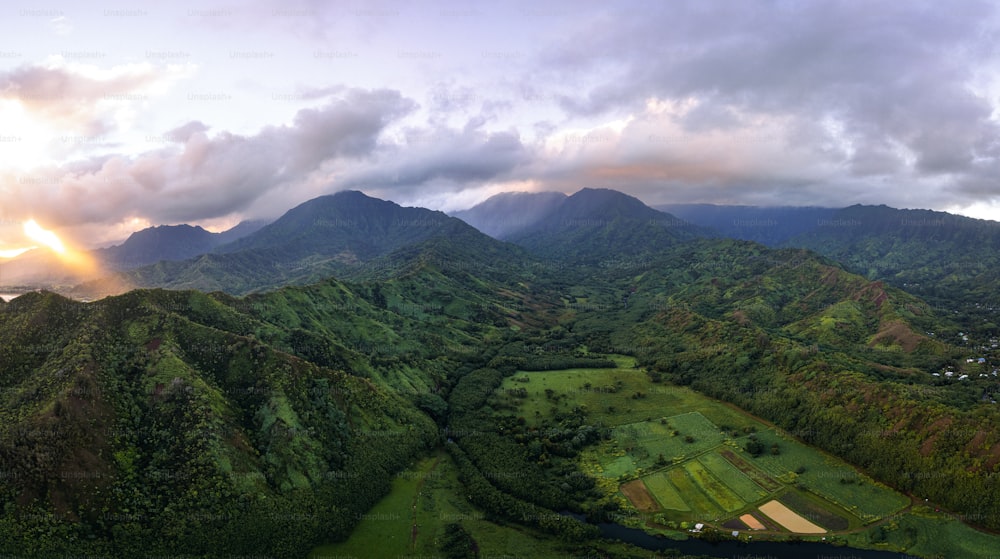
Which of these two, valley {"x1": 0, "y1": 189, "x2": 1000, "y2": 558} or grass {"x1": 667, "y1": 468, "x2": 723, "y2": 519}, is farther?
grass {"x1": 667, "y1": 468, "x2": 723, "y2": 519}

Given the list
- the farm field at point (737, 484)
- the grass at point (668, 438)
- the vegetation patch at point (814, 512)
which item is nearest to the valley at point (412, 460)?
the vegetation patch at point (814, 512)

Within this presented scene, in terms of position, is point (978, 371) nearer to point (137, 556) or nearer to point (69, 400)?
point (137, 556)

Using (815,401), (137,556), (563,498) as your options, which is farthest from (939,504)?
(137,556)

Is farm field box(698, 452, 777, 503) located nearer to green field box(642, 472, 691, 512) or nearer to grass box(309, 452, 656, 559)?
green field box(642, 472, 691, 512)

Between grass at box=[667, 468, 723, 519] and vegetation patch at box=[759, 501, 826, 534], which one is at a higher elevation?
grass at box=[667, 468, 723, 519]

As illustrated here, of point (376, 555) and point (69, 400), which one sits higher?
point (69, 400)

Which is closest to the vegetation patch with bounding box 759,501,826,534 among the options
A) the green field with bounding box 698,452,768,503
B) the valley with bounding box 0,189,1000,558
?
the valley with bounding box 0,189,1000,558
